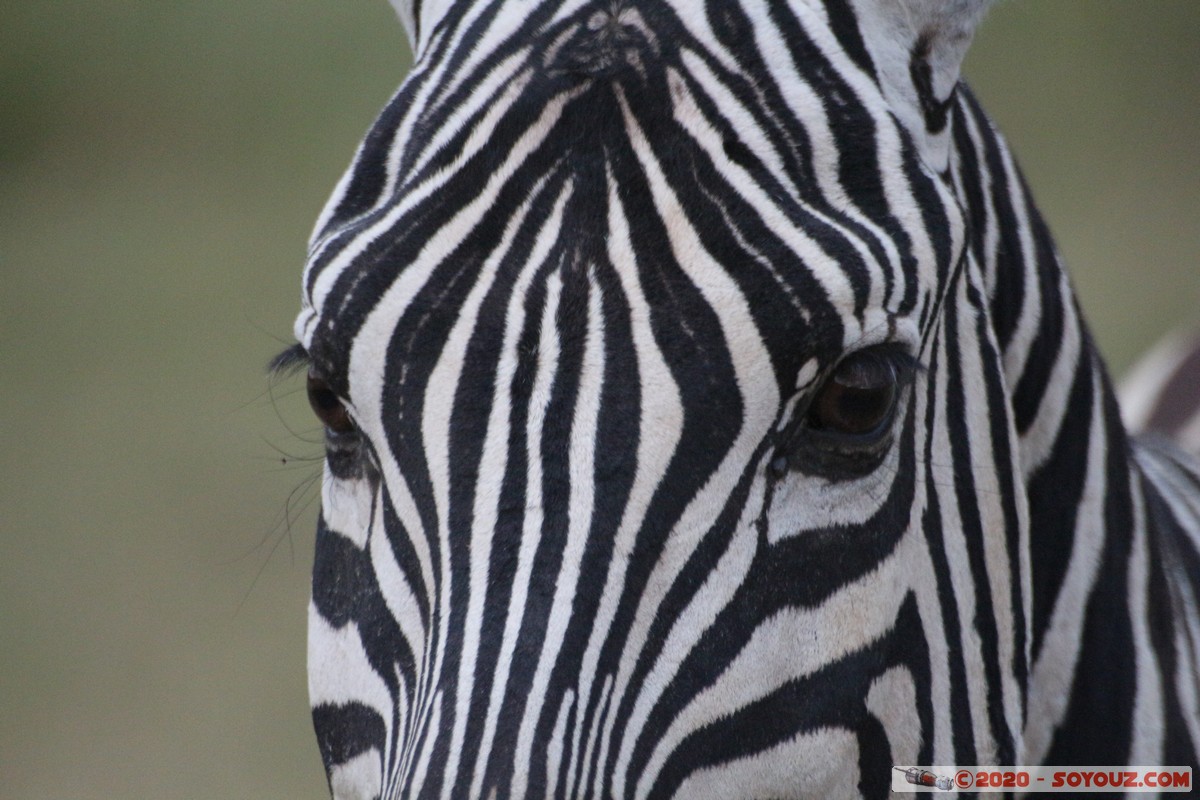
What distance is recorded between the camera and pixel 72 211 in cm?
1611

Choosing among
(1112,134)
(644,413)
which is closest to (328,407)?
(644,413)

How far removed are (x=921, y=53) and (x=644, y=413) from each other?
0.85 meters

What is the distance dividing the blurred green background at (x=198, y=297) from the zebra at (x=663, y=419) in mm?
667

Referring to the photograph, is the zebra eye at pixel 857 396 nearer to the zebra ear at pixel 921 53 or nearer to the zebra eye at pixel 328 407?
the zebra ear at pixel 921 53

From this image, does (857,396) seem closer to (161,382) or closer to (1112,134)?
(161,382)

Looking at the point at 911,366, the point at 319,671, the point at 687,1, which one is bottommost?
the point at 319,671

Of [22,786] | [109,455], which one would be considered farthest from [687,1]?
[109,455]

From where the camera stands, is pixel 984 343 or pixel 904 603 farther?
pixel 984 343

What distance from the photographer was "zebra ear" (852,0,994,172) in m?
1.98

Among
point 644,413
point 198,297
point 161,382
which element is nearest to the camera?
point 644,413

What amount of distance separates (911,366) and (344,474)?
95 centimetres

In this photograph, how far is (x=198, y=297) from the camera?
543 inches

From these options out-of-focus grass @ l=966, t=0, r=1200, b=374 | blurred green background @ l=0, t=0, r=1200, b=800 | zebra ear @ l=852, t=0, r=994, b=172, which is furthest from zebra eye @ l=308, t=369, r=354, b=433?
out-of-focus grass @ l=966, t=0, r=1200, b=374

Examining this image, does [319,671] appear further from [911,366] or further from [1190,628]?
[1190,628]
